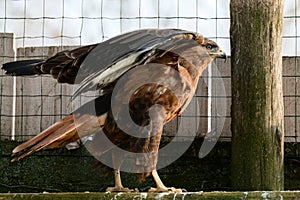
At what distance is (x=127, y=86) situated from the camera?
4.40 metres

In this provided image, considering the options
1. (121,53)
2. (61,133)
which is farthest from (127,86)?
(61,133)

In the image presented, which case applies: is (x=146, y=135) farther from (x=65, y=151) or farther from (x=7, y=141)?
(x=7, y=141)

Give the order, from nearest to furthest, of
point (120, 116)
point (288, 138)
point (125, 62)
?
point (125, 62)
point (120, 116)
point (288, 138)

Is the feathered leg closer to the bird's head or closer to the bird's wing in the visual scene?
the bird's wing

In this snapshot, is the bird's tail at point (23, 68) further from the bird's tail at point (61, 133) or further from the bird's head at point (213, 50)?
the bird's head at point (213, 50)

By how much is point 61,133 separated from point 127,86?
19.3 inches

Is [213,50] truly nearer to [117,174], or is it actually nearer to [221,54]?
[221,54]

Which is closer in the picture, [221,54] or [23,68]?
[23,68]

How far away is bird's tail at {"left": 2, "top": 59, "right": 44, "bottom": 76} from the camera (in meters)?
4.56

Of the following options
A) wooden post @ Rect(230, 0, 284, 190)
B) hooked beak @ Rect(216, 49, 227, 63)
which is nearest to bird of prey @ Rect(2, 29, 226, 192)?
hooked beak @ Rect(216, 49, 227, 63)

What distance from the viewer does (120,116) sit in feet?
14.7

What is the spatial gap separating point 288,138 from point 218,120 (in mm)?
484

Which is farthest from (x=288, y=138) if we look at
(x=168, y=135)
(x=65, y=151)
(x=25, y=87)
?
(x=25, y=87)

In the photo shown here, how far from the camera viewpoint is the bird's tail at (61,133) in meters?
4.13
